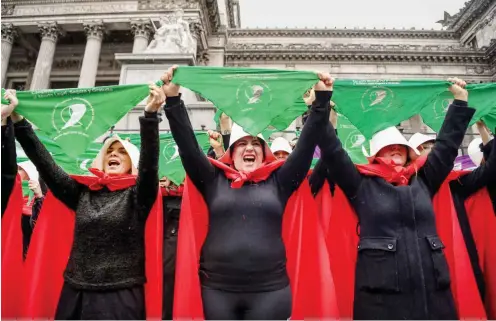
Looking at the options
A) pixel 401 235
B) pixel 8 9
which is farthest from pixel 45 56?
pixel 401 235

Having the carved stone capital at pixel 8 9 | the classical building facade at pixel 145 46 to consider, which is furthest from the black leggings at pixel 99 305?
the carved stone capital at pixel 8 9

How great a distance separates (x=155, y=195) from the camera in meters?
2.90

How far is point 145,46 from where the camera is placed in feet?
85.7

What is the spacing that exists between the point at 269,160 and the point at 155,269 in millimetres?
1336

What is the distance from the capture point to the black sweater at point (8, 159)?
286cm

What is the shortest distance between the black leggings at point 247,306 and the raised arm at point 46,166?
5.01 feet

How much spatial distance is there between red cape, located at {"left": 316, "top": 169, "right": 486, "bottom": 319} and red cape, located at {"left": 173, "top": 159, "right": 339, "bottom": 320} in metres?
0.24

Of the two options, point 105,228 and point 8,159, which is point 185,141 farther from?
point 8,159

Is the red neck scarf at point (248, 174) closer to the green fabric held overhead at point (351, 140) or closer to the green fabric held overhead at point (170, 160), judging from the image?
the green fabric held overhead at point (170, 160)

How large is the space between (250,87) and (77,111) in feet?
5.88

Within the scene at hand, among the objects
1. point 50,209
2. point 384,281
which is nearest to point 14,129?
point 50,209

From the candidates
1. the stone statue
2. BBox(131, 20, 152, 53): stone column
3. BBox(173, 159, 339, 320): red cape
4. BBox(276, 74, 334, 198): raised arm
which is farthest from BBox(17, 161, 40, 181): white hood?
BBox(131, 20, 152, 53): stone column

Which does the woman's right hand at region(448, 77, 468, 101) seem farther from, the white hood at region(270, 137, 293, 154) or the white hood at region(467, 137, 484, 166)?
the white hood at region(270, 137, 293, 154)

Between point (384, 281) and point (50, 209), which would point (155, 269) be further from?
point (384, 281)
